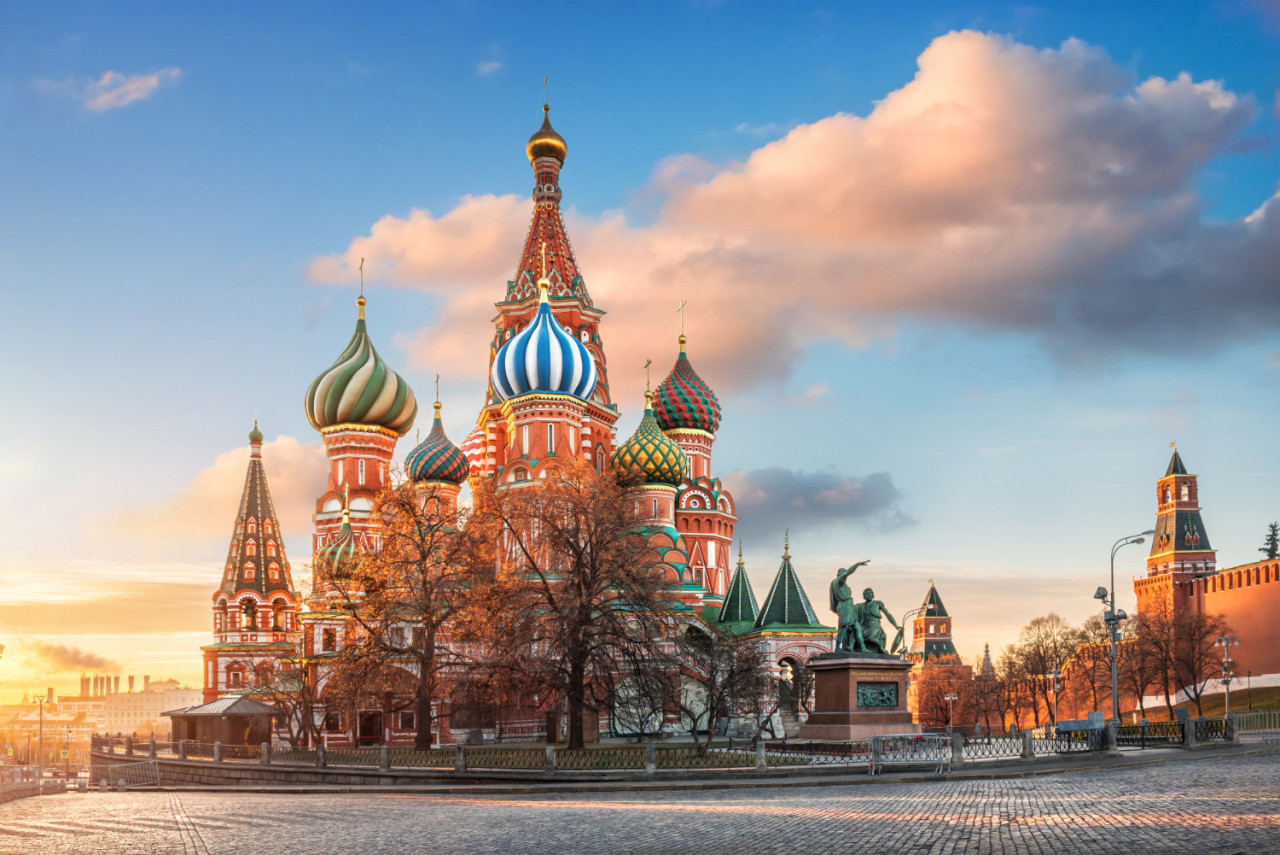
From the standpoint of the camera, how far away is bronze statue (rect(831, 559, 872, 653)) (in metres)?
Answer: 34.1

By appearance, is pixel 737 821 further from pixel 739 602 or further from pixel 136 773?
pixel 739 602

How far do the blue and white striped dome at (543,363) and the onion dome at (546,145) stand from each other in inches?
622

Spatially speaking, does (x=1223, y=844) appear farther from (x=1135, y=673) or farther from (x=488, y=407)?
(x=1135, y=673)

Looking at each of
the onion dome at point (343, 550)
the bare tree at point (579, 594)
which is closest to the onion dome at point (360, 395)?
the onion dome at point (343, 550)

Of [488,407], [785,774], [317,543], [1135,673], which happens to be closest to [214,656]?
[317,543]

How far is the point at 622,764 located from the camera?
28766 mm

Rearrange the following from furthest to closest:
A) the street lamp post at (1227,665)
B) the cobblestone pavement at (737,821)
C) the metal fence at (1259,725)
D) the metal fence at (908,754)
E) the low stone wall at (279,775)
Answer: the street lamp post at (1227,665) → the metal fence at (1259,725) → the low stone wall at (279,775) → the metal fence at (908,754) → the cobblestone pavement at (737,821)

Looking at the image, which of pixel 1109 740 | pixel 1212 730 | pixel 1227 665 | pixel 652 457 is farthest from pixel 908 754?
pixel 1227 665

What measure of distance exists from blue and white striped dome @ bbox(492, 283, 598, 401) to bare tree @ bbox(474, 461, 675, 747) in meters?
19.1

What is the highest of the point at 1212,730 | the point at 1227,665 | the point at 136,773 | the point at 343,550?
the point at 343,550

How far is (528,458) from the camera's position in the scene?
56875 mm

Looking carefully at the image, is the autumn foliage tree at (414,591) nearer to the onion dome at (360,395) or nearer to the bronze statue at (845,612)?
the bronze statue at (845,612)

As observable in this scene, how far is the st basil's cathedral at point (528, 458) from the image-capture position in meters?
57.9

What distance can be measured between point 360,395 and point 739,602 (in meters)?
26.5
